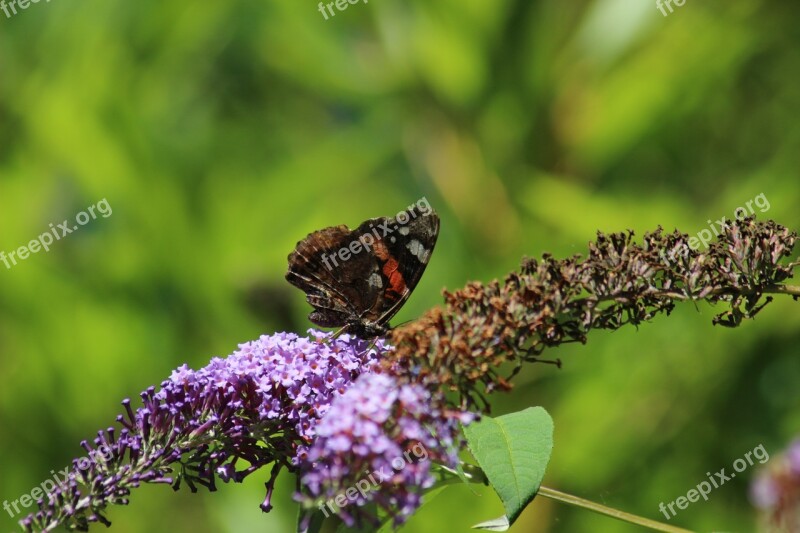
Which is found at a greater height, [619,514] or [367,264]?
[367,264]

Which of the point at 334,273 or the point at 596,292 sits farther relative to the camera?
the point at 334,273

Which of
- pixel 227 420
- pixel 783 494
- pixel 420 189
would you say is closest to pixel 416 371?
pixel 227 420

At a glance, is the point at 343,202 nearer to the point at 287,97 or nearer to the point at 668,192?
the point at 287,97

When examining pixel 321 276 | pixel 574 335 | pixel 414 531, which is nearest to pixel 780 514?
pixel 574 335

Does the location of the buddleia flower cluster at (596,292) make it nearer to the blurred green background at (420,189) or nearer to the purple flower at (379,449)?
the purple flower at (379,449)

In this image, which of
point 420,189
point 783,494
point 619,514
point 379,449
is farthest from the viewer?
point 420,189

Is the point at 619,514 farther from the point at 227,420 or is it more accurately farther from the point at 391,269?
the point at 391,269
